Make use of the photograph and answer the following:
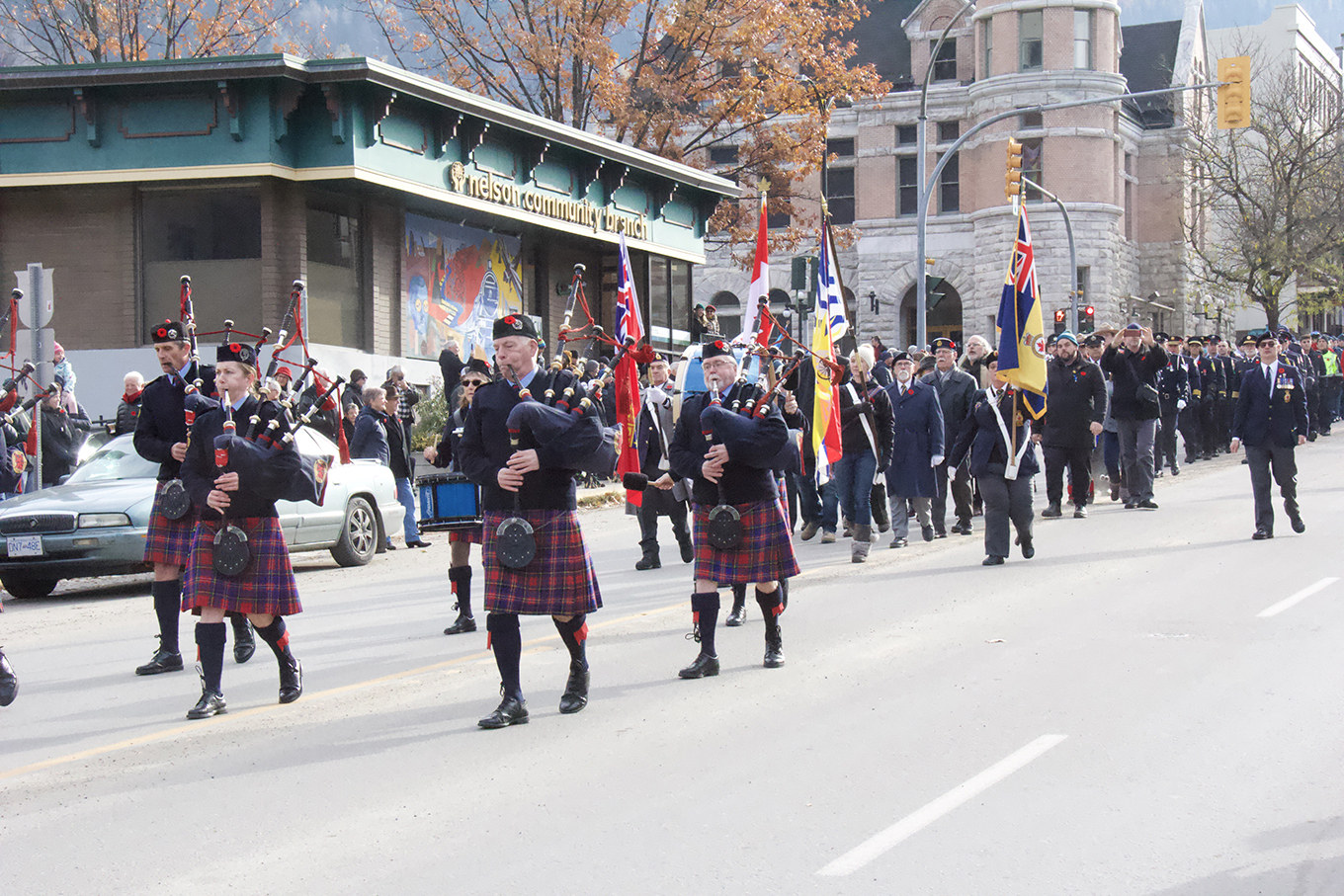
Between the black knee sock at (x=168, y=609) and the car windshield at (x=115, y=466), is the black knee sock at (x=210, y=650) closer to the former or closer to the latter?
the black knee sock at (x=168, y=609)

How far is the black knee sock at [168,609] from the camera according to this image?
8328mm

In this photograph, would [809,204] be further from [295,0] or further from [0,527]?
[0,527]

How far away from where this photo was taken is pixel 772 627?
27.1 ft

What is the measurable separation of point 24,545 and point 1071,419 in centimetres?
1059

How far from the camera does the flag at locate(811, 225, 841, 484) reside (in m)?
11.9

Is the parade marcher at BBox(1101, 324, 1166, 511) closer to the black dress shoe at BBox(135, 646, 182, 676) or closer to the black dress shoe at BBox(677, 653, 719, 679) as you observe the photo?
the black dress shoe at BBox(677, 653, 719, 679)

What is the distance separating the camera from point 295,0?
35.3 meters

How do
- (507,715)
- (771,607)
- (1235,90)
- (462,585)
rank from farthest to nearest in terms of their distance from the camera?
(1235,90)
(462,585)
(771,607)
(507,715)

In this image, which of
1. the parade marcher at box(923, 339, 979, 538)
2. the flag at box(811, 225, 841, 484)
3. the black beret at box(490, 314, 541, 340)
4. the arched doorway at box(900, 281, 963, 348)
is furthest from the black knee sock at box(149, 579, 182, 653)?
the arched doorway at box(900, 281, 963, 348)

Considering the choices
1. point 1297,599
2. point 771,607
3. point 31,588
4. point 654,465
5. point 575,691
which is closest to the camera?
point 575,691

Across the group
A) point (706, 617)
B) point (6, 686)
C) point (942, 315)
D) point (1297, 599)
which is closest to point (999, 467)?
point (1297, 599)

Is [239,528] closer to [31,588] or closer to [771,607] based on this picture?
[771,607]

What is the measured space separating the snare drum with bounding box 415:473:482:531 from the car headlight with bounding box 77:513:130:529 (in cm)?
415

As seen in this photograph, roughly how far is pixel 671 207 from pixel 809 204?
19.0 metres
